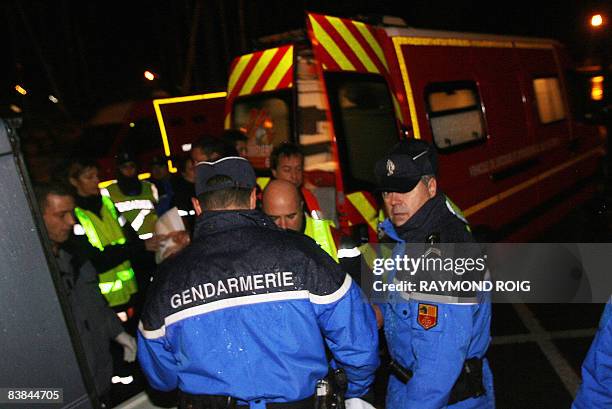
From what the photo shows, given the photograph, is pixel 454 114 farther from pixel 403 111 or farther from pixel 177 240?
pixel 177 240

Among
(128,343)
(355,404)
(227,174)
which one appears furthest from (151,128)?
(355,404)

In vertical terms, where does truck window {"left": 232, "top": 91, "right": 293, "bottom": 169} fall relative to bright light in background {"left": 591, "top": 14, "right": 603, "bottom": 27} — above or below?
below

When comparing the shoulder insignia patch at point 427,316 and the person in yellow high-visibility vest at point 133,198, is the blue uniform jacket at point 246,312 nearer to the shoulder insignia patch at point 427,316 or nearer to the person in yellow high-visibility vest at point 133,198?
the shoulder insignia patch at point 427,316

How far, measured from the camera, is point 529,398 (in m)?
3.90

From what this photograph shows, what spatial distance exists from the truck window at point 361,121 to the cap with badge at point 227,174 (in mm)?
1838

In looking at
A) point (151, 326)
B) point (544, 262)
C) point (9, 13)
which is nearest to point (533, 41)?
point (544, 262)

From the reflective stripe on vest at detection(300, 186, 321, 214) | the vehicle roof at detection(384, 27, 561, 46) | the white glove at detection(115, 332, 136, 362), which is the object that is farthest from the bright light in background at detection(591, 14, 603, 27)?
the white glove at detection(115, 332, 136, 362)

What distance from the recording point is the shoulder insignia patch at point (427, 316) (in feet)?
6.08

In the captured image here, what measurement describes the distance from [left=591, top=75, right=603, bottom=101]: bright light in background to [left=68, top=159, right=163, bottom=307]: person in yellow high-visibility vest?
231 inches

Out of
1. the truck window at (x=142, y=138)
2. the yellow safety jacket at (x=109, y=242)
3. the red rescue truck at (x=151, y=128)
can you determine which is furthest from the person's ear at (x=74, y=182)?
the truck window at (x=142, y=138)

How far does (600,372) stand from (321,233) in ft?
5.22

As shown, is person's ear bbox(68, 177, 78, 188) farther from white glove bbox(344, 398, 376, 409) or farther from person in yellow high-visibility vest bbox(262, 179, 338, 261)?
white glove bbox(344, 398, 376, 409)

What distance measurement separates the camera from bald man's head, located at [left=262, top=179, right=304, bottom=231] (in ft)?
9.63

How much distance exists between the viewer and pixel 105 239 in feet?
13.3
